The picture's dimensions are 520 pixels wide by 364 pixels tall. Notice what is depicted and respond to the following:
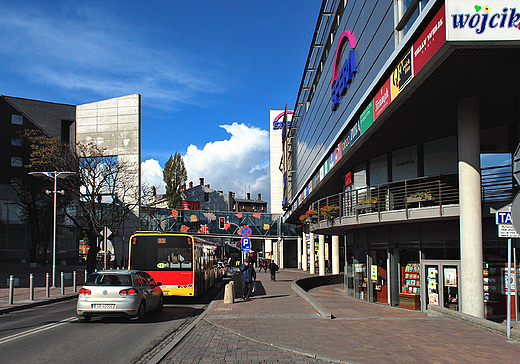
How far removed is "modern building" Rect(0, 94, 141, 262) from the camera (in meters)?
52.3

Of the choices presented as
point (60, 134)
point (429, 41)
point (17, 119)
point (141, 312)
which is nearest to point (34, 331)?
point (141, 312)

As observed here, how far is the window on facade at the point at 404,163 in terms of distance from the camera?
17688 millimetres

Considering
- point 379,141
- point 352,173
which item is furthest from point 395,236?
point 352,173

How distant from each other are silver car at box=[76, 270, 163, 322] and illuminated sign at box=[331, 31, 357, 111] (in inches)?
483

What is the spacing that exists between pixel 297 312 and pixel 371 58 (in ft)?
29.8

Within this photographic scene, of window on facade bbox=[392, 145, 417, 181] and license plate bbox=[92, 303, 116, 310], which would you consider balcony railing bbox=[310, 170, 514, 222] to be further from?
license plate bbox=[92, 303, 116, 310]

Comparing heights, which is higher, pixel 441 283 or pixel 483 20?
pixel 483 20

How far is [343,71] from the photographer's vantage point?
2177 cm

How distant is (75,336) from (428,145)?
41.6 feet

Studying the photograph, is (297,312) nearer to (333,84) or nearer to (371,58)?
(371,58)

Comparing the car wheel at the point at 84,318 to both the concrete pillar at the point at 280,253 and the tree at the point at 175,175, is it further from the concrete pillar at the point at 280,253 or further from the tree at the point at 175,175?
the tree at the point at 175,175

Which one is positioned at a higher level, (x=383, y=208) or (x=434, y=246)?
(x=383, y=208)

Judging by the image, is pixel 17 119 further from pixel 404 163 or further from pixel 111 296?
pixel 404 163

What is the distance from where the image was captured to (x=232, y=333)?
445 inches
